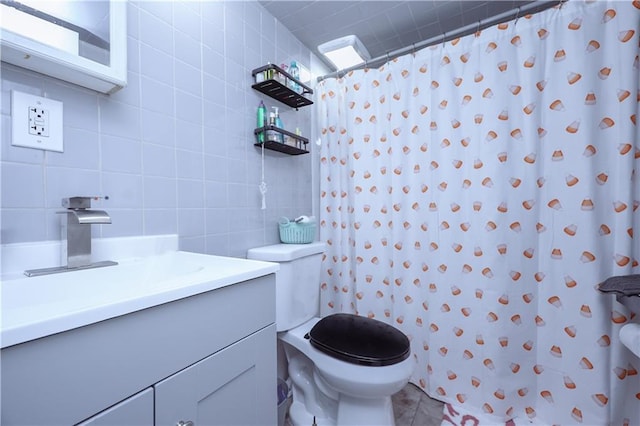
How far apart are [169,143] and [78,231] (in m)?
0.40

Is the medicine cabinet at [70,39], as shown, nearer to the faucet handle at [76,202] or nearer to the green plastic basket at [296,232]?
the faucet handle at [76,202]

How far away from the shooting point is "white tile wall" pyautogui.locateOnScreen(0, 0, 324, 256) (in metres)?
0.67

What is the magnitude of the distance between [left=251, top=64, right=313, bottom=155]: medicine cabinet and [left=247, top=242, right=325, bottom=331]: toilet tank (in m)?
0.51

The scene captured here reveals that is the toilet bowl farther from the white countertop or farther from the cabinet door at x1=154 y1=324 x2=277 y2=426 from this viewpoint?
the white countertop

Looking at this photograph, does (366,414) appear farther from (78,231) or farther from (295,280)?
(78,231)

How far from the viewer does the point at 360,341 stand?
1069 mm

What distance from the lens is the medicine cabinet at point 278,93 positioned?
125cm

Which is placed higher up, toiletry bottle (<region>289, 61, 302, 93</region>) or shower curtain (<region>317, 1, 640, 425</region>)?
toiletry bottle (<region>289, 61, 302, 93</region>)

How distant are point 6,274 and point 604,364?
6.44ft

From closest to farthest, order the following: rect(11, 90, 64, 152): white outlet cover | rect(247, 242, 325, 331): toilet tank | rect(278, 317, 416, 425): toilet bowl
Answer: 1. rect(11, 90, 64, 152): white outlet cover
2. rect(278, 317, 416, 425): toilet bowl
3. rect(247, 242, 325, 331): toilet tank

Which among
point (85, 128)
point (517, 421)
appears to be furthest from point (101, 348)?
point (517, 421)

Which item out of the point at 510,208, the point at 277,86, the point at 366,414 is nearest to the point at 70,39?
the point at 277,86

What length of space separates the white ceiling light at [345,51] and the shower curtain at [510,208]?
13cm

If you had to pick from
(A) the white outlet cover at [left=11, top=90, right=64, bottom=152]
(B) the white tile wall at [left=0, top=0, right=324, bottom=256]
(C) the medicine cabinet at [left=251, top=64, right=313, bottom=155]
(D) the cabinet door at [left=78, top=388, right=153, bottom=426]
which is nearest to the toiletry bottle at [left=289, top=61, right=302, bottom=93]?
(C) the medicine cabinet at [left=251, top=64, right=313, bottom=155]
